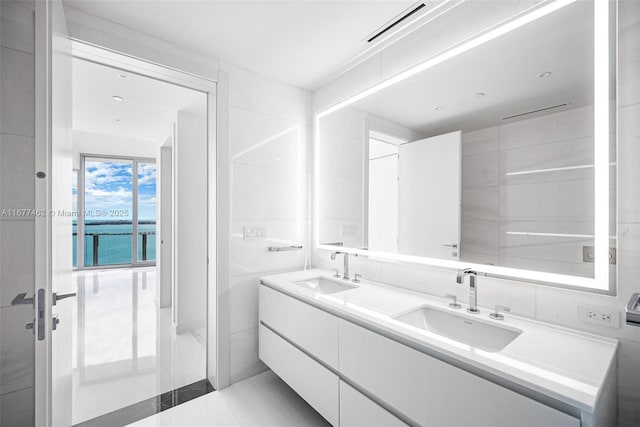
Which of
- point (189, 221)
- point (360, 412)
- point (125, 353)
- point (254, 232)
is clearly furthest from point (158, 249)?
point (360, 412)

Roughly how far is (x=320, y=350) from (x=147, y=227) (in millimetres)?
5502

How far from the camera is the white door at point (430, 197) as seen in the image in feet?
5.42

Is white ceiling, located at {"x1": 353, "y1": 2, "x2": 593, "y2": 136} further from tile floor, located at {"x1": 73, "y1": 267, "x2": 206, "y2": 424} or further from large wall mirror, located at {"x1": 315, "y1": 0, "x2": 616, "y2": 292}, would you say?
tile floor, located at {"x1": 73, "y1": 267, "x2": 206, "y2": 424}

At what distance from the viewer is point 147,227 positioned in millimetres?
5871

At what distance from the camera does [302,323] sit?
1.82 m

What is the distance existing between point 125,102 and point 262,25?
210cm

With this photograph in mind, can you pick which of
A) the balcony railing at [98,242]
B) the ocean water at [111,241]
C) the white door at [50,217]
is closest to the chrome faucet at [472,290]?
the white door at [50,217]

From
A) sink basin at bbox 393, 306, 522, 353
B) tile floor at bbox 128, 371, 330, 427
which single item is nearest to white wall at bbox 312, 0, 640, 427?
sink basin at bbox 393, 306, 522, 353

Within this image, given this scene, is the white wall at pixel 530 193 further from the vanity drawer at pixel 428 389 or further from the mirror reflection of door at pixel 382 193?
the vanity drawer at pixel 428 389

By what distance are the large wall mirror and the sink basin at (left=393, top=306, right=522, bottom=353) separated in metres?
0.28

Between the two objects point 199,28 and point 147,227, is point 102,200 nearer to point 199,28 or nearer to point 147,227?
point 147,227

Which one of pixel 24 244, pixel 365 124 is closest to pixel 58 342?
pixel 24 244

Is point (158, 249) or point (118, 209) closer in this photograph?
point (158, 249)

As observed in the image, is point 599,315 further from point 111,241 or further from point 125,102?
point 111,241
